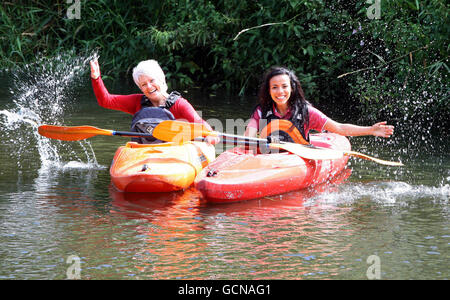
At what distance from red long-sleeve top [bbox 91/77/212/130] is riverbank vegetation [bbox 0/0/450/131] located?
2.78m

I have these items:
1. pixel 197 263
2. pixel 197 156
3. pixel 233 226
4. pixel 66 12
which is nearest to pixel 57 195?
pixel 197 156

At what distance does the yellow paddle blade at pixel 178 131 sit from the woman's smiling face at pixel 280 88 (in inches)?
21.8

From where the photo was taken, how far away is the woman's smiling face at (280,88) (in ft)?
19.0

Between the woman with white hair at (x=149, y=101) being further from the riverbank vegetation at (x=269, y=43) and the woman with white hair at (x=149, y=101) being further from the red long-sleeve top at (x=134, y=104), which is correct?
the riverbank vegetation at (x=269, y=43)

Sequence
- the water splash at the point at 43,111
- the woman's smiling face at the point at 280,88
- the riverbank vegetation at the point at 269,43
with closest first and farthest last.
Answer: the woman's smiling face at the point at 280,88 → the water splash at the point at 43,111 → the riverbank vegetation at the point at 269,43

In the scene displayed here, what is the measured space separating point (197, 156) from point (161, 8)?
6528 millimetres

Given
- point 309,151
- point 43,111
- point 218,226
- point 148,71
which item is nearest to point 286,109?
point 309,151

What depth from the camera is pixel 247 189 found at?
210 inches

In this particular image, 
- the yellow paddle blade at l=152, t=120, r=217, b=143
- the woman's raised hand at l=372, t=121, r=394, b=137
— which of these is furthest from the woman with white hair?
the woman's raised hand at l=372, t=121, r=394, b=137

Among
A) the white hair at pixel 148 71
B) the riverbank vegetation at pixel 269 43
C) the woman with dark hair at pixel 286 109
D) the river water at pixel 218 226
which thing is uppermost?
the riverbank vegetation at pixel 269 43

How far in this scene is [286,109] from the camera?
5.90 metres

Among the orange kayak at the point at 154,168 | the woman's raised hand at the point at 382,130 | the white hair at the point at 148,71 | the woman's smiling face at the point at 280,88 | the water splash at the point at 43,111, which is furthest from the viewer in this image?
the water splash at the point at 43,111

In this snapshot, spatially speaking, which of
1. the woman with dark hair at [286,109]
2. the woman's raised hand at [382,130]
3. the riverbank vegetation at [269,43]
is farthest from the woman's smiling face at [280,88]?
the riverbank vegetation at [269,43]

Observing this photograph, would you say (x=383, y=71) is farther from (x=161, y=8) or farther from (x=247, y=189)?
(x=161, y=8)
